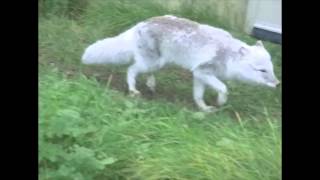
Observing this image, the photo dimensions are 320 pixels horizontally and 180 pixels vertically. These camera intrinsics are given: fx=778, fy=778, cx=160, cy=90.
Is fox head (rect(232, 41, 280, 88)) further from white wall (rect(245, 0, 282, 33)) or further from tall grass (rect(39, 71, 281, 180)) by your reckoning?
white wall (rect(245, 0, 282, 33))

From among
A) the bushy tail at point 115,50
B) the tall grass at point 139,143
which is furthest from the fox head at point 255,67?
the bushy tail at point 115,50

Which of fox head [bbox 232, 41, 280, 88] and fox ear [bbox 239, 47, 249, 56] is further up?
fox ear [bbox 239, 47, 249, 56]

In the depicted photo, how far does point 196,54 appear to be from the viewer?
15.8 feet

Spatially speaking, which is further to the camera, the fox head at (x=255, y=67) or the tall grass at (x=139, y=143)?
the fox head at (x=255, y=67)

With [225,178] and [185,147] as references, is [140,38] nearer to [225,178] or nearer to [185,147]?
[185,147]

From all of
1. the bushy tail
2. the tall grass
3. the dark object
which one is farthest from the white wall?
the tall grass

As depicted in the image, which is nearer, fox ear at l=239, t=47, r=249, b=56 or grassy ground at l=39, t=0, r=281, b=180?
grassy ground at l=39, t=0, r=281, b=180

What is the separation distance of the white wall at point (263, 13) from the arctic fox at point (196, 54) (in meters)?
1.99

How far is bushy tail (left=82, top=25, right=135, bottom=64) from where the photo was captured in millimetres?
5000

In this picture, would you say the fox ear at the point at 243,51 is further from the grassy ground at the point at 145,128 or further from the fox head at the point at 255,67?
the grassy ground at the point at 145,128

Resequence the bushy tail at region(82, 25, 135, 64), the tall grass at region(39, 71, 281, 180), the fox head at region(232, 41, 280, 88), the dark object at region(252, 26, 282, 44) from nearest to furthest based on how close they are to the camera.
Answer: the tall grass at region(39, 71, 281, 180), the fox head at region(232, 41, 280, 88), the bushy tail at region(82, 25, 135, 64), the dark object at region(252, 26, 282, 44)

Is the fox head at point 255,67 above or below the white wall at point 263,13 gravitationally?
above

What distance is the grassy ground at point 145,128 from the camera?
377cm
